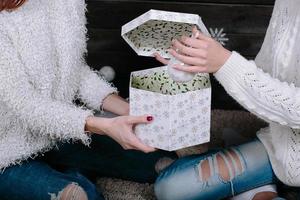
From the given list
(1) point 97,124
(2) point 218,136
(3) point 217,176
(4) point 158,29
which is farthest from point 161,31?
(2) point 218,136

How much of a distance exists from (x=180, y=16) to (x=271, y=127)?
39 centimetres

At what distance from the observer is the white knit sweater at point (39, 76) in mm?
943

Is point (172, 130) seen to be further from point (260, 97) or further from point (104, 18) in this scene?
point (104, 18)

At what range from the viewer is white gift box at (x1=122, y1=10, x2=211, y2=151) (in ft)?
2.87

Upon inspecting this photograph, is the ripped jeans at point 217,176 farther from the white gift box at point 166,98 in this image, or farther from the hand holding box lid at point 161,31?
the hand holding box lid at point 161,31

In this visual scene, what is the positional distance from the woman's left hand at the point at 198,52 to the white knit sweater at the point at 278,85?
30mm

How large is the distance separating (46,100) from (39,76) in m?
0.05

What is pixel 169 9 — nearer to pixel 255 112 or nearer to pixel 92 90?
pixel 92 90

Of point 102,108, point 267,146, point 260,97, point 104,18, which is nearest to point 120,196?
point 102,108

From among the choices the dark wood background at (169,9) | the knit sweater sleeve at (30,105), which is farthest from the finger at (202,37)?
the dark wood background at (169,9)

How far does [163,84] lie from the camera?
88 cm

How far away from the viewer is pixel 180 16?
2.65ft

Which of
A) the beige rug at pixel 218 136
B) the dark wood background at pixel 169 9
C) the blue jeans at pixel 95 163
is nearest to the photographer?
the blue jeans at pixel 95 163

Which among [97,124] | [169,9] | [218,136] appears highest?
[169,9]
